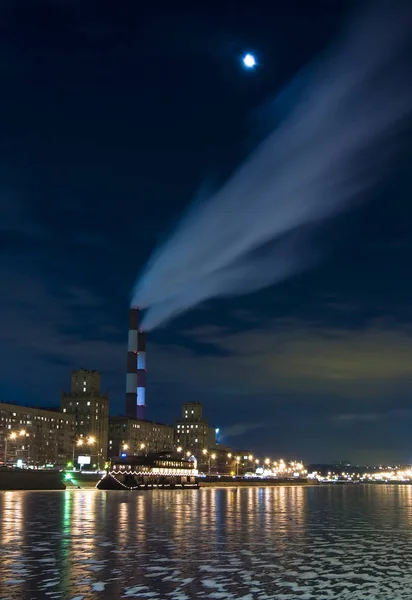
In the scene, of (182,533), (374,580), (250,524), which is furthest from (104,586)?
(250,524)

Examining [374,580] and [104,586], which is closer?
[104,586]

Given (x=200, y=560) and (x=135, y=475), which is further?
(x=135, y=475)

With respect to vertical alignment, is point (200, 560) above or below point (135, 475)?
above

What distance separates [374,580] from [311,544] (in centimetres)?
1534

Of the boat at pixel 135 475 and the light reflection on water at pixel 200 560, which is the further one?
the boat at pixel 135 475

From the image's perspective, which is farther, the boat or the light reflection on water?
the boat

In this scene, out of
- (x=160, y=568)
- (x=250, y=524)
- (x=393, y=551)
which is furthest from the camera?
(x=250, y=524)

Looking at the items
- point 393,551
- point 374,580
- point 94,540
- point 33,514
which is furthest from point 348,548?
point 33,514

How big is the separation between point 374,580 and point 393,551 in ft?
41.9

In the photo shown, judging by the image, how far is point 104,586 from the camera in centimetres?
2989

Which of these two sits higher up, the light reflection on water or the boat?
the light reflection on water

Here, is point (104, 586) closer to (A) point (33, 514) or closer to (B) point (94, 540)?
(B) point (94, 540)

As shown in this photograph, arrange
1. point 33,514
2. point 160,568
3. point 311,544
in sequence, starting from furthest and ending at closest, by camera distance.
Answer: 1. point 33,514
2. point 311,544
3. point 160,568

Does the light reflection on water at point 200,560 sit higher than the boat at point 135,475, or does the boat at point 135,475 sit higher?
the light reflection on water at point 200,560
